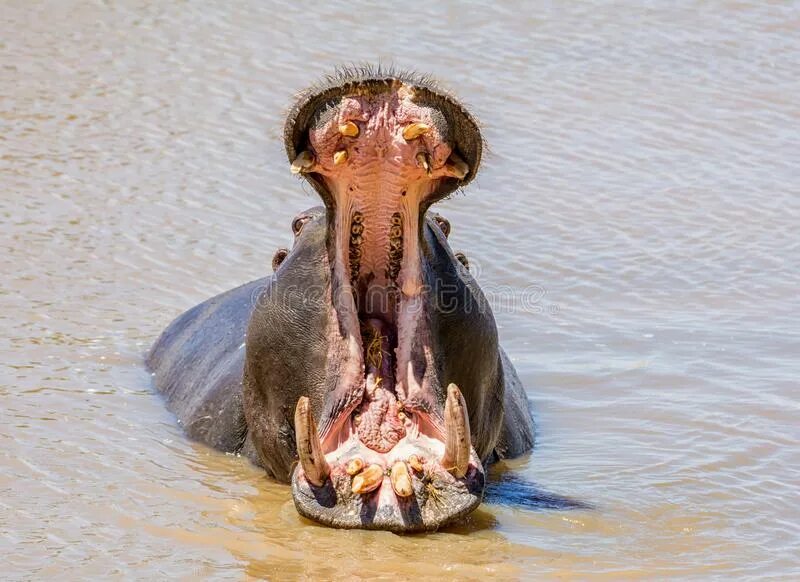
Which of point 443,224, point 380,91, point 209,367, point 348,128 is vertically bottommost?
point 209,367

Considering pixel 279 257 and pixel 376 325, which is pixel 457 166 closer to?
pixel 376 325

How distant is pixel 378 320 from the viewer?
5070 millimetres

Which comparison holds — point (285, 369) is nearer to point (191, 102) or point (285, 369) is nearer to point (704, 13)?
point (191, 102)

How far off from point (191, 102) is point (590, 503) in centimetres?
706

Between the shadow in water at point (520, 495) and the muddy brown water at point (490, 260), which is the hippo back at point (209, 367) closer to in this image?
the muddy brown water at point (490, 260)

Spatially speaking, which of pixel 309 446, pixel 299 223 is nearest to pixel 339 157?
pixel 299 223

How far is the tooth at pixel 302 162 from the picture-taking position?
4.72 metres

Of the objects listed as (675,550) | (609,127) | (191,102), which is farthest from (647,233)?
(675,550)

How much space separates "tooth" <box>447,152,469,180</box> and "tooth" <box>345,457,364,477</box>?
95 cm

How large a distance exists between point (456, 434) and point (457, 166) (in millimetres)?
840

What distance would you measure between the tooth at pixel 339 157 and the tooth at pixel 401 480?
0.96 m

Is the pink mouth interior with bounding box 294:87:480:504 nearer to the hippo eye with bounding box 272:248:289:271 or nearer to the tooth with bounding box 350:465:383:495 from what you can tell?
the tooth with bounding box 350:465:383:495

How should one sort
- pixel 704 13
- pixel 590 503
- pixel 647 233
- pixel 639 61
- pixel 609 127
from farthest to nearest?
pixel 704 13 < pixel 639 61 < pixel 609 127 < pixel 647 233 < pixel 590 503

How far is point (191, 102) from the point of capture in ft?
38.8
